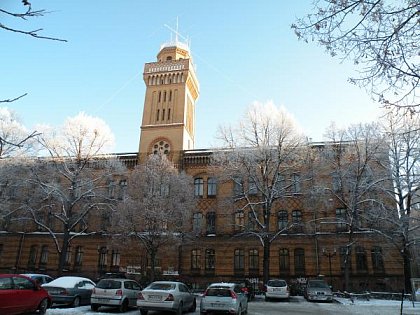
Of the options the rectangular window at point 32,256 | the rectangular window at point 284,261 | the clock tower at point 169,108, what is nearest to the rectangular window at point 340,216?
the rectangular window at point 284,261

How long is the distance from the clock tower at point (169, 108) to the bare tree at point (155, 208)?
31.2 feet

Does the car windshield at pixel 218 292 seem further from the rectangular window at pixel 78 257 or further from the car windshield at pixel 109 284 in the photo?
the rectangular window at pixel 78 257

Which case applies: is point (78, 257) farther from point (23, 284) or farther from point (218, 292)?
point (218, 292)

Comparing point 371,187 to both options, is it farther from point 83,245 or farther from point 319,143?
point 83,245

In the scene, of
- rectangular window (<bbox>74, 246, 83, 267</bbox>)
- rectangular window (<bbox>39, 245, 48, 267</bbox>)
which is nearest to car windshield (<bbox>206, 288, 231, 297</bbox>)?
rectangular window (<bbox>74, 246, 83, 267</bbox>)

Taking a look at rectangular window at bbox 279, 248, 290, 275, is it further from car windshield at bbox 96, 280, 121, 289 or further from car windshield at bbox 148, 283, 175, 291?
car windshield at bbox 96, 280, 121, 289

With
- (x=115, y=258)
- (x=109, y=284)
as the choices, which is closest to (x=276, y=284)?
(x=109, y=284)

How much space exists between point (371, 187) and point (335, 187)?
4.51m

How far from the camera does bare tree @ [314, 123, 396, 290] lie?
2734 cm

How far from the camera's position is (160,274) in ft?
110

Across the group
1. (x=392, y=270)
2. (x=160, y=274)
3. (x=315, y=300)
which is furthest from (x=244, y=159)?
(x=392, y=270)

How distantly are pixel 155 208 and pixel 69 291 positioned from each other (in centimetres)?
1077

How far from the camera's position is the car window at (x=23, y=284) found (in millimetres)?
12422

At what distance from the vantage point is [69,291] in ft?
53.8
